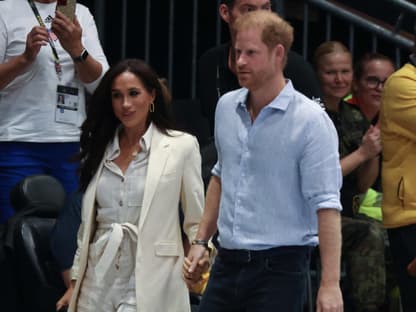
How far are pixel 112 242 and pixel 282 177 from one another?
45.4 inches

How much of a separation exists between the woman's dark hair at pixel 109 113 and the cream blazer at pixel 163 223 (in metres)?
0.16

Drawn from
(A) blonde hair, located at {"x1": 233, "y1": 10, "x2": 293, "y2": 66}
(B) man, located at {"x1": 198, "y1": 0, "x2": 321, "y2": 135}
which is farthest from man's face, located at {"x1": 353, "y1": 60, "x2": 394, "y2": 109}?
(A) blonde hair, located at {"x1": 233, "y1": 10, "x2": 293, "y2": 66}

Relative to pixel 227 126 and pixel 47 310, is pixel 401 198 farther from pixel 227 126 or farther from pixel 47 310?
pixel 47 310

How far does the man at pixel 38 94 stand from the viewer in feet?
→ 25.8

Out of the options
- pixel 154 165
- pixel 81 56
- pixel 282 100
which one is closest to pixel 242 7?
pixel 81 56

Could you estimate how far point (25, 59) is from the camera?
25.5ft

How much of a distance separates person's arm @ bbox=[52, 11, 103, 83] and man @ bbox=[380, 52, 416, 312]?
1834mm

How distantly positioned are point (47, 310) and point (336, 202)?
2461 millimetres

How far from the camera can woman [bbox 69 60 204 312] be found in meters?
6.41

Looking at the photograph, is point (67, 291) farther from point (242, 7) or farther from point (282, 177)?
point (242, 7)

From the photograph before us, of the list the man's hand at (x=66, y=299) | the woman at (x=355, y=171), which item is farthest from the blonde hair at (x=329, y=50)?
the man's hand at (x=66, y=299)

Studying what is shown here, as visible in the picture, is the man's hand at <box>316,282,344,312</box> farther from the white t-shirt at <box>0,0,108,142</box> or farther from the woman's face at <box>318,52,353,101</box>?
the woman's face at <box>318,52,353,101</box>

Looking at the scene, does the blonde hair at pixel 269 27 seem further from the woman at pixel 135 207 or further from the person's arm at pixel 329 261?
the woman at pixel 135 207

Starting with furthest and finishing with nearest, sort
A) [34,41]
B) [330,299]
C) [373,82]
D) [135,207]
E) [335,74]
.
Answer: [373,82], [335,74], [34,41], [135,207], [330,299]
